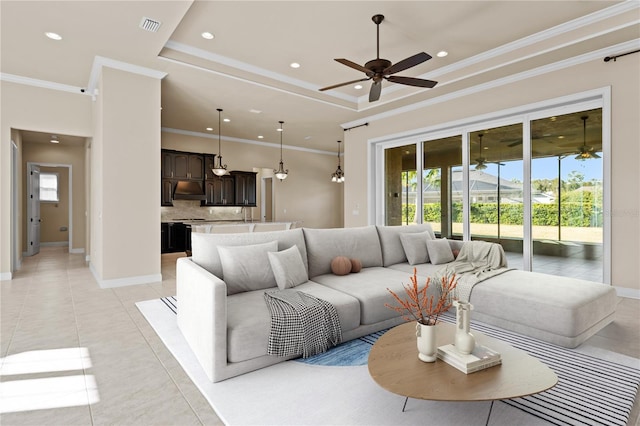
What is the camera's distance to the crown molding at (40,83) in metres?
4.83

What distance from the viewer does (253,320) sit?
2119 millimetres

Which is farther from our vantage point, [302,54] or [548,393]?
[302,54]

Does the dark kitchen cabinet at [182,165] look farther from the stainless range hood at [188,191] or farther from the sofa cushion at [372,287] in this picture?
the sofa cushion at [372,287]

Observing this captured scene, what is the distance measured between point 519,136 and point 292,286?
167 inches

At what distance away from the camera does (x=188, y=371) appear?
2162 mm

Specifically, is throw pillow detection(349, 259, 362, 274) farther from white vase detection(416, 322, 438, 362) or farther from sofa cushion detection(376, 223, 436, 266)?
white vase detection(416, 322, 438, 362)

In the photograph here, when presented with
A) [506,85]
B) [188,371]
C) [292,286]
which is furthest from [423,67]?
[188,371]

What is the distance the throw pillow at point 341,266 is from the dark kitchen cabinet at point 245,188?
6.19m

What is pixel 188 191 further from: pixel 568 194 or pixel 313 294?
pixel 568 194

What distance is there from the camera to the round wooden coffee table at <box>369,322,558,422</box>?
1.42 metres

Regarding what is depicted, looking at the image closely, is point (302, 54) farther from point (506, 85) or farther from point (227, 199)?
point (227, 199)

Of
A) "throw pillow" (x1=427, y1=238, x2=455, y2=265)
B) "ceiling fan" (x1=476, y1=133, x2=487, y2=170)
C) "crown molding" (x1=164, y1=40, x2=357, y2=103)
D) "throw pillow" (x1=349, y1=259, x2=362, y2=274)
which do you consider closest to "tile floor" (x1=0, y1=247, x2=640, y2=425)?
"throw pillow" (x1=427, y1=238, x2=455, y2=265)

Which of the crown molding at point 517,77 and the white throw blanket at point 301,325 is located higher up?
the crown molding at point 517,77

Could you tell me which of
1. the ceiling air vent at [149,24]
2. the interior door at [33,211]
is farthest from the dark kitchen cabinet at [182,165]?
the ceiling air vent at [149,24]
